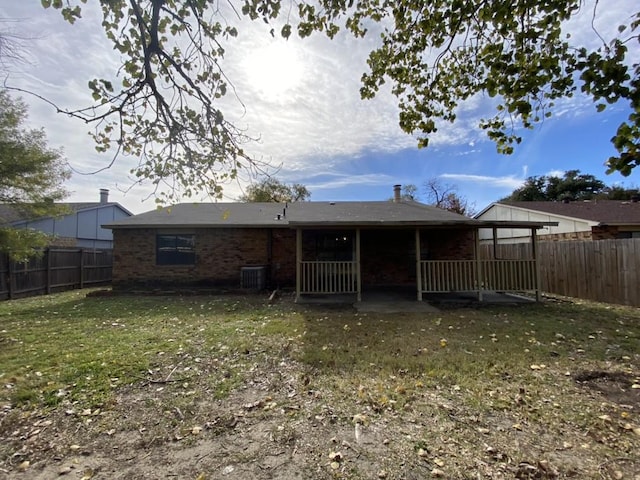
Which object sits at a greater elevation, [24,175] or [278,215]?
[24,175]

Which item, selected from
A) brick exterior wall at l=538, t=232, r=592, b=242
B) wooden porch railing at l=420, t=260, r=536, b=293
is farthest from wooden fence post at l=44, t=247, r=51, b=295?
brick exterior wall at l=538, t=232, r=592, b=242

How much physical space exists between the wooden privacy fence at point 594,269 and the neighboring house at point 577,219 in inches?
46.3

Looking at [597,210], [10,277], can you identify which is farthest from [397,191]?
[10,277]

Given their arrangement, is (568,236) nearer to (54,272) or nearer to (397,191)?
(397,191)

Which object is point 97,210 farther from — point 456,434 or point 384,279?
point 456,434

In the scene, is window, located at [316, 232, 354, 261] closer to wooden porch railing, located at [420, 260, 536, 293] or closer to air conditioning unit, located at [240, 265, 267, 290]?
air conditioning unit, located at [240, 265, 267, 290]

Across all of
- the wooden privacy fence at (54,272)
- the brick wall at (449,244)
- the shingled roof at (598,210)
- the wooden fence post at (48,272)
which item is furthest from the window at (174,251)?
the shingled roof at (598,210)

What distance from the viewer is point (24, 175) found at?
831 centimetres

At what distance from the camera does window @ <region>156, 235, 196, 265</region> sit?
39.3ft

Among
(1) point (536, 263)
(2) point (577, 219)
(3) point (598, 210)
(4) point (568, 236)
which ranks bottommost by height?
(1) point (536, 263)

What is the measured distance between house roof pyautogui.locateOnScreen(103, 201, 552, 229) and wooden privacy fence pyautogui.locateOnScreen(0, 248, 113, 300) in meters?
3.03

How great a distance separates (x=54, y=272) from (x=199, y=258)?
5809 millimetres

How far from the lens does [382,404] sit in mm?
3283

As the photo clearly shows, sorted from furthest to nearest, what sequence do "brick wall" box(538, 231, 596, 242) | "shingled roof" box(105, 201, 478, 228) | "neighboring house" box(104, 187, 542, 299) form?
1. "brick wall" box(538, 231, 596, 242)
2. "neighboring house" box(104, 187, 542, 299)
3. "shingled roof" box(105, 201, 478, 228)
